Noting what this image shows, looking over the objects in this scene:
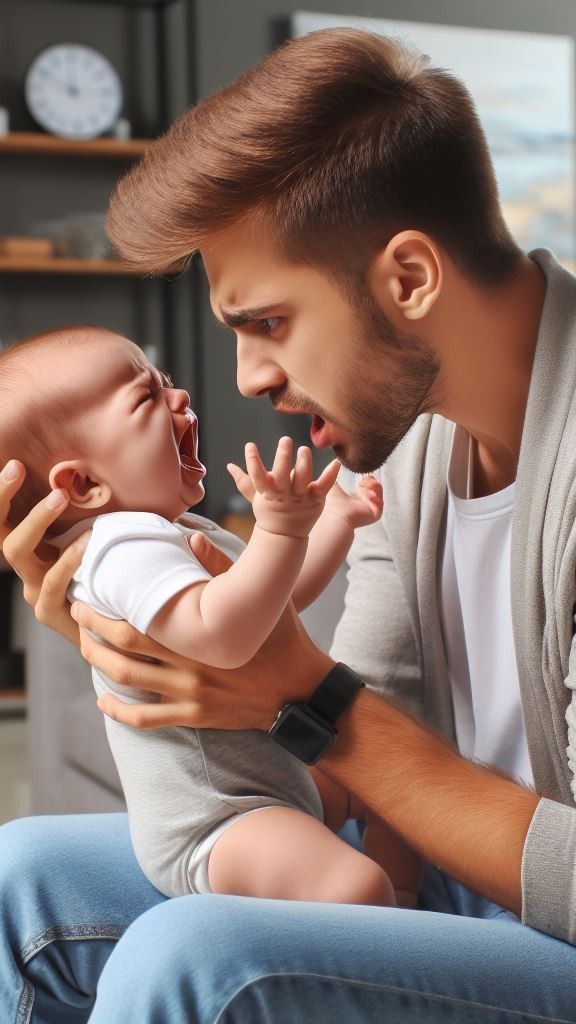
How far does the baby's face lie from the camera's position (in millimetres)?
1416

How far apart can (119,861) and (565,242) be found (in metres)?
5.11

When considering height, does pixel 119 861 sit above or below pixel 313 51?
below

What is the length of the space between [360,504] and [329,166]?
16.7 inches

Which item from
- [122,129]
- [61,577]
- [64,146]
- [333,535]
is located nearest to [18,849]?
[61,577]

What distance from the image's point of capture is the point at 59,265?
5.19 meters

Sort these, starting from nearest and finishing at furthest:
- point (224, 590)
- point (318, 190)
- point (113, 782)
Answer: point (224, 590), point (318, 190), point (113, 782)

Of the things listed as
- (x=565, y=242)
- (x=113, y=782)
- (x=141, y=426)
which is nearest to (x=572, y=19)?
(x=565, y=242)

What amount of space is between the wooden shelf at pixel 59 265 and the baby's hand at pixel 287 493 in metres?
4.01

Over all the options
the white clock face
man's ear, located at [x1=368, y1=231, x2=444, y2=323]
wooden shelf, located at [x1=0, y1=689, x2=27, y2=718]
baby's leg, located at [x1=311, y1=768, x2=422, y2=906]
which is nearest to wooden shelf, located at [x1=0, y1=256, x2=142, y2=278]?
the white clock face

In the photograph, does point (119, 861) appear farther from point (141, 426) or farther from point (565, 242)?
point (565, 242)

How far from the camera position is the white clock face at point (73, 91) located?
531 cm

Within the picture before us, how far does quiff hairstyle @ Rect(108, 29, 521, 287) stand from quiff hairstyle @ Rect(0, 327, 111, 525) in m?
0.23

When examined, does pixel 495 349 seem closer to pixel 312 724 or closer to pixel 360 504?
pixel 360 504

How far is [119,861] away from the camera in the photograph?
4.82ft
